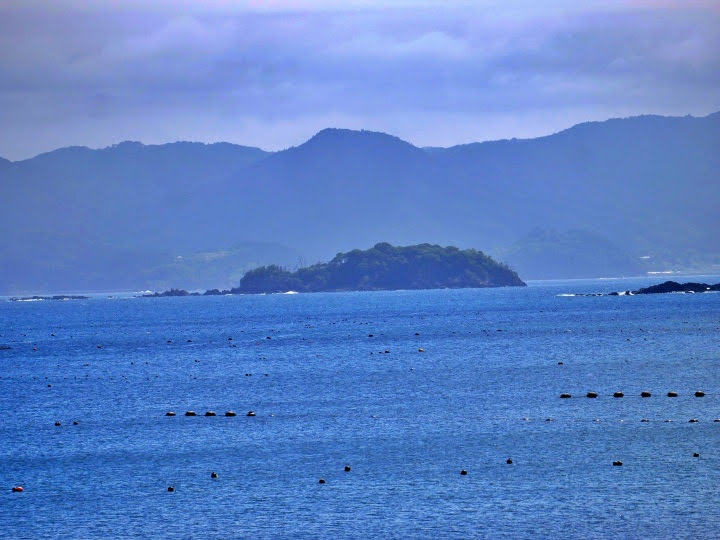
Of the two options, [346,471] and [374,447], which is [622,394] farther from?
[346,471]

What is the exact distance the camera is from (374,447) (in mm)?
63000

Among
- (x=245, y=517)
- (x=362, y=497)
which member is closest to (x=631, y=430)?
(x=362, y=497)

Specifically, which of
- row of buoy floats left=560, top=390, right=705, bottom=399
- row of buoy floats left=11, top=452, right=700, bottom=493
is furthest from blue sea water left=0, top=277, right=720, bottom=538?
row of buoy floats left=560, top=390, right=705, bottom=399

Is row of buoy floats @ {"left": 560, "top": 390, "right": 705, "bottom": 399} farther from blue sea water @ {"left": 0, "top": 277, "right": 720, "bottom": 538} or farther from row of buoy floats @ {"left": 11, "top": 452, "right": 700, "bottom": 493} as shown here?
row of buoy floats @ {"left": 11, "top": 452, "right": 700, "bottom": 493}

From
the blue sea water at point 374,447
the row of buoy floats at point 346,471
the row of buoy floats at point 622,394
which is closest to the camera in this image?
the blue sea water at point 374,447

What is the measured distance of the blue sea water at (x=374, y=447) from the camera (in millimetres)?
48219

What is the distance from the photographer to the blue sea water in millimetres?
48219

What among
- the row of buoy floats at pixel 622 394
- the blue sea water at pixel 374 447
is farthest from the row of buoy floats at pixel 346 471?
the row of buoy floats at pixel 622 394

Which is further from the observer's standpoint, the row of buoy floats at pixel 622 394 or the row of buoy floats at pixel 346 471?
the row of buoy floats at pixel 622 394

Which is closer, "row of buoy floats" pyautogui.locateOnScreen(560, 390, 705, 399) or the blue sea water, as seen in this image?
the blue sea water

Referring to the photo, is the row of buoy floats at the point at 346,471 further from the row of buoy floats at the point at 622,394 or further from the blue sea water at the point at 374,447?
the row of buoy floats at the point at 622,394

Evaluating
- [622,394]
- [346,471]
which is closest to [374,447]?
[346,471]

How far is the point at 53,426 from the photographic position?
77062mm

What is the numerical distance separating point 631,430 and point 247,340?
4001 inches
